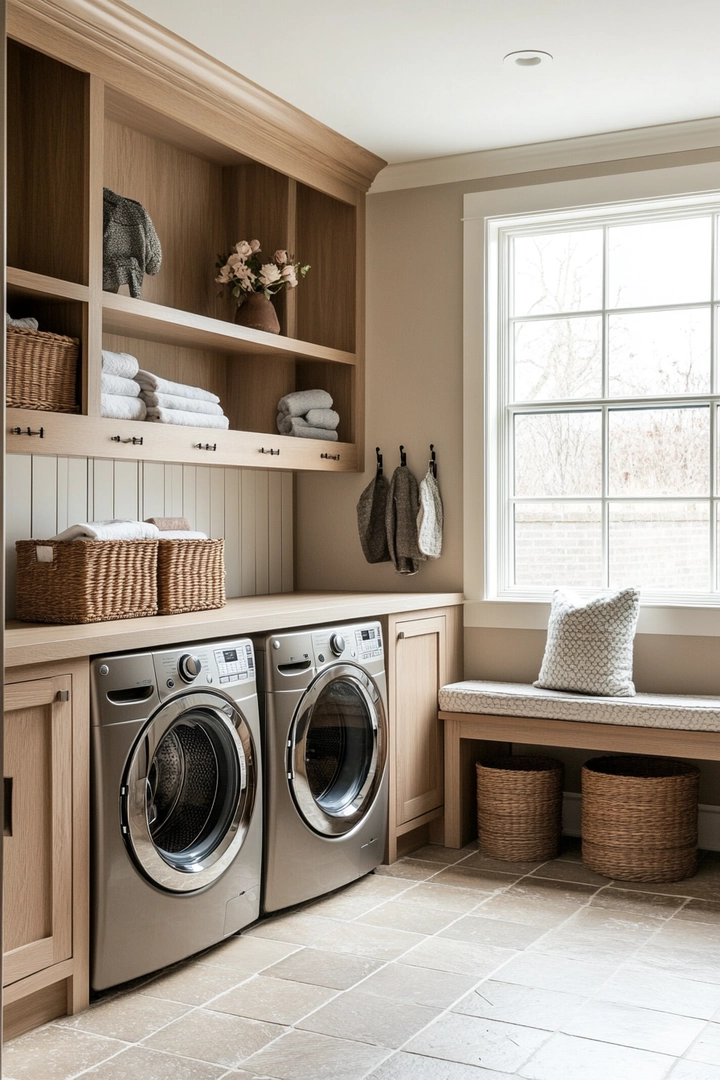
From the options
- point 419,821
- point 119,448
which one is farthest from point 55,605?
point 419,821

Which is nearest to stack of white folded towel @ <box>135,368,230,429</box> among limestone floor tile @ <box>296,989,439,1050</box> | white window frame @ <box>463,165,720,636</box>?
white window frame @ <box>463,165,720,636</box>

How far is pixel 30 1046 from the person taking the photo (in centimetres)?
242

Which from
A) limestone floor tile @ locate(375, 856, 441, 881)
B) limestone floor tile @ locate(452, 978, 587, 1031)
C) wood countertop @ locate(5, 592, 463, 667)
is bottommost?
limestone floor tile @ locate(375, 856, 441, 881)

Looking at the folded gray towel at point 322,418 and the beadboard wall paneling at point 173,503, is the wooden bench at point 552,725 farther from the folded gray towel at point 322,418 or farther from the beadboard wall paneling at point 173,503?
the folded gray towel at point 322,418

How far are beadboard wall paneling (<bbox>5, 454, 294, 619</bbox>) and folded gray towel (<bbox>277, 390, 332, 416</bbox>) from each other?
339 mm

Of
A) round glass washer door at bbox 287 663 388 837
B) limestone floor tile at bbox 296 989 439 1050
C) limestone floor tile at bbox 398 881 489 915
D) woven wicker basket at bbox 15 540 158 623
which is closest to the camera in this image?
limestone floor tile at bbox 296 989 439 1050

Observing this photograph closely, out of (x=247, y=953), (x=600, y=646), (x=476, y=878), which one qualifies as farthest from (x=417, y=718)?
(x=247, y=953)

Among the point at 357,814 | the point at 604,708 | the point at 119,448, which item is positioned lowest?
the point at 357,814

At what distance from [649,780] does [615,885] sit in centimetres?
37

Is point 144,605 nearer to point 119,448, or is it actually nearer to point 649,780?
point 119,448

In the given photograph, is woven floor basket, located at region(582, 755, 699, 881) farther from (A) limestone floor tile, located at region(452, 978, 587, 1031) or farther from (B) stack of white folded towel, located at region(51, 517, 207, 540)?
(B) stack of white folded towel, located at region(51, 517, 207, 540)

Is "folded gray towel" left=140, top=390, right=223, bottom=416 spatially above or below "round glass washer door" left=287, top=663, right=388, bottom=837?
above

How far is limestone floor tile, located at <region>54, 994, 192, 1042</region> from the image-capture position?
97.9 inches

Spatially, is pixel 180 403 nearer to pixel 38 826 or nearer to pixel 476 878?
pixel 38 826
